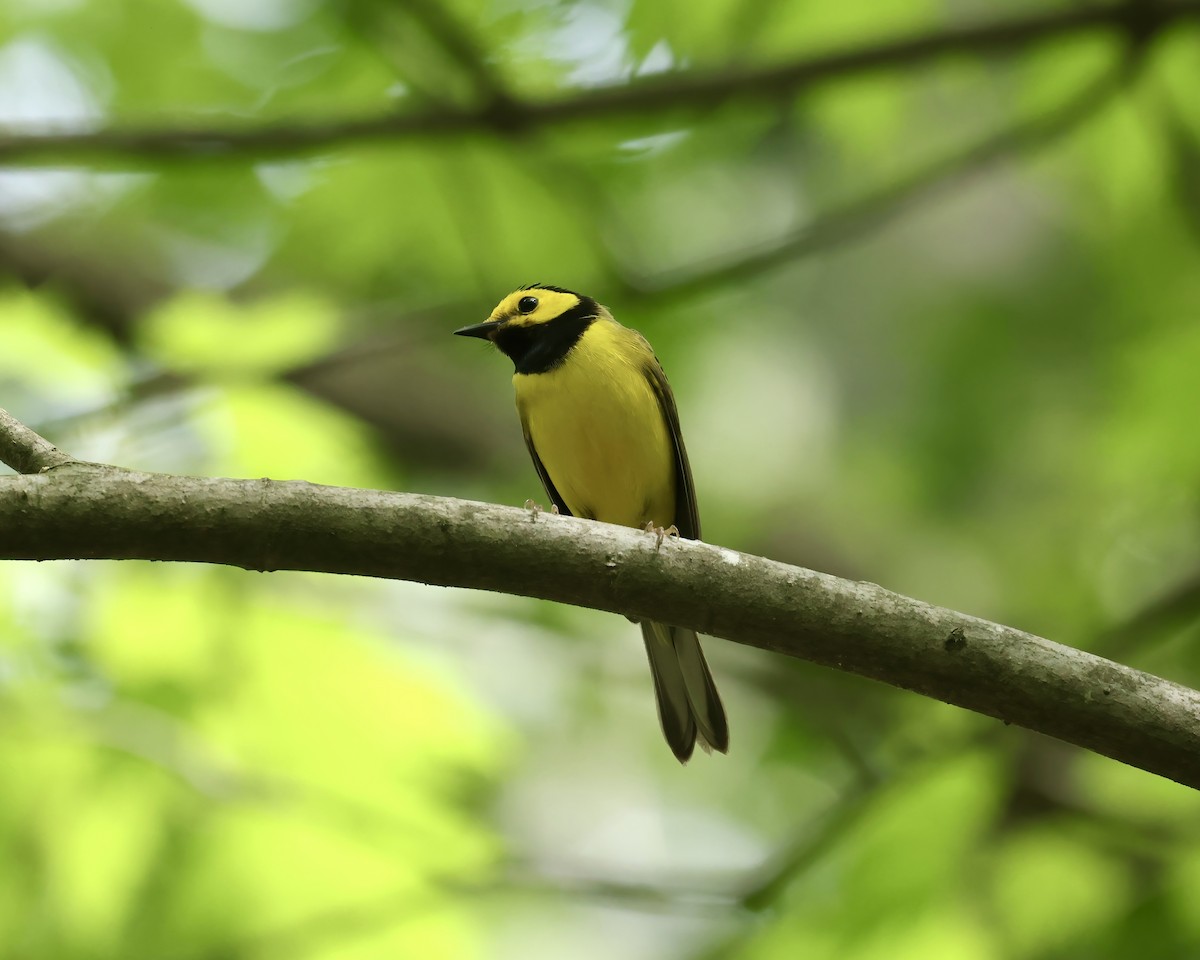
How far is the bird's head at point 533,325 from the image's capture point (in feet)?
21.0

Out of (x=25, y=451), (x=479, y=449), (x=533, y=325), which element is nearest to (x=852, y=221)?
(x=533, y=325)

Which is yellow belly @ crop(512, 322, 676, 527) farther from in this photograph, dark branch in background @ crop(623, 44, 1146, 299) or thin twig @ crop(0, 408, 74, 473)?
thin twig @ crop(0, 408, 74, 473)

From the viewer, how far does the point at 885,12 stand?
5848 mm

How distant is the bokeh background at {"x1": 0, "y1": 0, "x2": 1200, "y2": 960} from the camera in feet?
16.6

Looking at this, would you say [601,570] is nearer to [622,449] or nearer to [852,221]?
[622,449]

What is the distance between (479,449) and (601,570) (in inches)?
216

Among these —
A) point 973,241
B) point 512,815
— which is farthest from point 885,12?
point 512,815

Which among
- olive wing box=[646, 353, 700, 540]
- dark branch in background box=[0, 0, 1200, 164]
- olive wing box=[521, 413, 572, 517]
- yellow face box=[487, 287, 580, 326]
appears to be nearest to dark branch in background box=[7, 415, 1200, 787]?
dark branch in background box=[0, 0, 1200, 164]

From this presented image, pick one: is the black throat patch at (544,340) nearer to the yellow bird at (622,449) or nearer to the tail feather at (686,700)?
the yellow bird at (622,449)

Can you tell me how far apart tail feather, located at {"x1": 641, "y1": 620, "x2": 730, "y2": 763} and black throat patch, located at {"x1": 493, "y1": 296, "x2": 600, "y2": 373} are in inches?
52.9

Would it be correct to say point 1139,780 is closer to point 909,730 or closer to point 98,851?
point 909,730

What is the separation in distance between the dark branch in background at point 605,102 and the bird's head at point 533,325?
3.86 ft

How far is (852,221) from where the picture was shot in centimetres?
616

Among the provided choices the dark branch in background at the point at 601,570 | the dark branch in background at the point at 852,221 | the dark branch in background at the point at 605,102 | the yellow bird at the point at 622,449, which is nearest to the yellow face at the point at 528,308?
the yellow bird at the point at 622,449
